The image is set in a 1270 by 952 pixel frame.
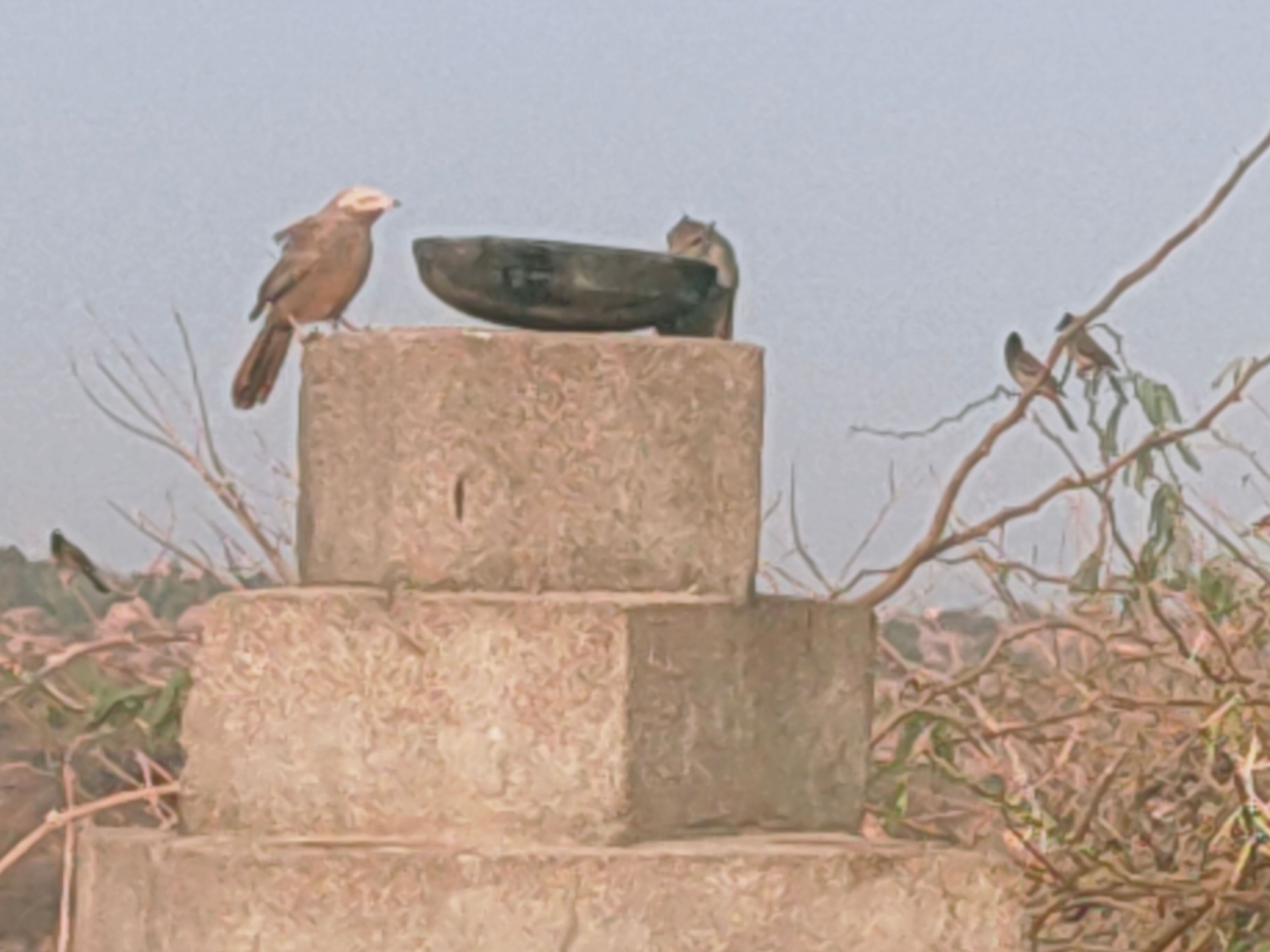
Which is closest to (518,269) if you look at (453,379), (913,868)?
(453,379)

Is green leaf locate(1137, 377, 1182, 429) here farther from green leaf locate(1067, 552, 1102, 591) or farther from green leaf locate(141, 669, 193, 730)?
green leaf locate(141, 669, 193, 730)

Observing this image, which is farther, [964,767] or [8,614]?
[964,767]

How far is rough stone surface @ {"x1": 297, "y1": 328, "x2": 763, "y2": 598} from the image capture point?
454 centimetres

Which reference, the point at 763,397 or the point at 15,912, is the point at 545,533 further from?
the point at 15,912

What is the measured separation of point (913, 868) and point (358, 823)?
0.89m

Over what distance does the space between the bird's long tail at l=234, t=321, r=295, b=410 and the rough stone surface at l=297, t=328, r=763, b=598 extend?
0.42m

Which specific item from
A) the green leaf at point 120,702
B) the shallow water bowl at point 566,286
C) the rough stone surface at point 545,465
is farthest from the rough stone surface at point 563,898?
the green leaf at point 120,702

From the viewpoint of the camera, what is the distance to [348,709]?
4.49 metres

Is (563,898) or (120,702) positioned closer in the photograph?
(563,898)

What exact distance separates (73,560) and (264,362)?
1.24 metres

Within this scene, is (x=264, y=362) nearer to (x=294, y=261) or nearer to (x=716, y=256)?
(x=294, y=261)

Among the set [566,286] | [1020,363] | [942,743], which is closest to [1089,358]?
[1020,363]

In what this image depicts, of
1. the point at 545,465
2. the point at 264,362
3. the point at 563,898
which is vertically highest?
the point at 264,362

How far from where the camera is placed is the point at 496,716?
4414mm
